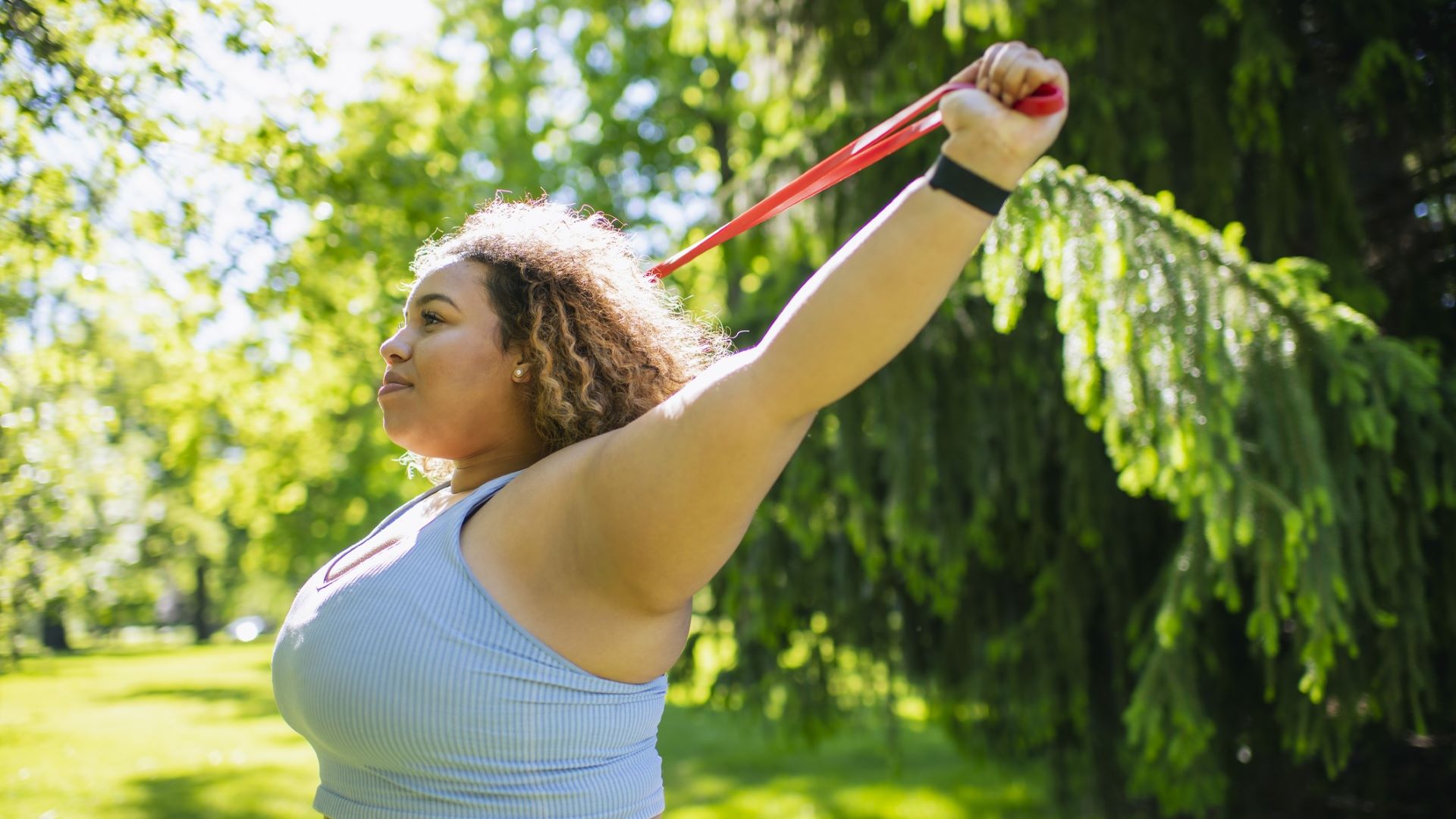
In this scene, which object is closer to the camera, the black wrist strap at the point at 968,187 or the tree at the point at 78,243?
the black wrist strap at the point at 968,187

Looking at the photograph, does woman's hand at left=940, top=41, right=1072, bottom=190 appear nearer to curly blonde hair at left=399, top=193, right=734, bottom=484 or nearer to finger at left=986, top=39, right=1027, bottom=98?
finger at left=986, top=39, right=1027, bottom=98

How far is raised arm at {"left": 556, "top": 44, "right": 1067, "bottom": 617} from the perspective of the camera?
105 centimetres

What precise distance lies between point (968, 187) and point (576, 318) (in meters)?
0.81

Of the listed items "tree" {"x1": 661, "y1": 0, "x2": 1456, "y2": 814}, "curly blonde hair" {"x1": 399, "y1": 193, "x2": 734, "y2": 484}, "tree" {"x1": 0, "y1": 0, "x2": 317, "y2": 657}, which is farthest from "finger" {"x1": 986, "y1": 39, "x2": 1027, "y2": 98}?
"tree" {"x1": 0, "y1": 0, "x2": 317, "y2": 657}

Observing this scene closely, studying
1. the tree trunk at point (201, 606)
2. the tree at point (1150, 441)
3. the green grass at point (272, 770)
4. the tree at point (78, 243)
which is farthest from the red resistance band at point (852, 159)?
the tree trunk at point (201, 606)

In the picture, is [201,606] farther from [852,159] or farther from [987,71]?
[987,71]

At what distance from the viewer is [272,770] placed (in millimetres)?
7980

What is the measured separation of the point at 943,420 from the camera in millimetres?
4766

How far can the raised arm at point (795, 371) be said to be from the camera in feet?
3.45

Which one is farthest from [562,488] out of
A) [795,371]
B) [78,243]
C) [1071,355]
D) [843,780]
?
[843,780]

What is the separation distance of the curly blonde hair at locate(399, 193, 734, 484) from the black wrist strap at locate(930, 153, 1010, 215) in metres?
0.73

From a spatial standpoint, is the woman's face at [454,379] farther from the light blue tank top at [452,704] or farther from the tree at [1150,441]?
the tree at [1150,441]

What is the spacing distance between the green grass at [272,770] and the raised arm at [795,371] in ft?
14.9

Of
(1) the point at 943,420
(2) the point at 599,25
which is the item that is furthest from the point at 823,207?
(2) the point at 599,25
